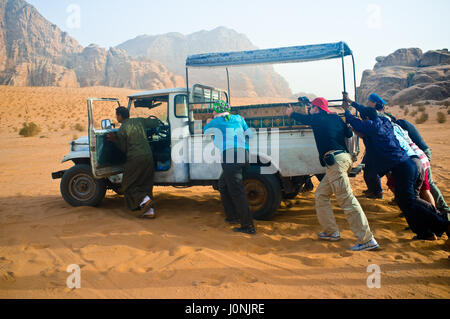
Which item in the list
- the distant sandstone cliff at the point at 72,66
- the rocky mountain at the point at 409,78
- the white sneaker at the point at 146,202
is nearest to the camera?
the white sneaker at the point at 146,202

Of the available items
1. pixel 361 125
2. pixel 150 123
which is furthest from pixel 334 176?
pixel 150 123

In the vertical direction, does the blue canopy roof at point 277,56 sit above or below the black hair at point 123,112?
above

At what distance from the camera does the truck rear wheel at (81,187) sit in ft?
20.5

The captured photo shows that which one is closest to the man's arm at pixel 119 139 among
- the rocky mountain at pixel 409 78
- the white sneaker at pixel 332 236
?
the white sneaker at pixel 332 236

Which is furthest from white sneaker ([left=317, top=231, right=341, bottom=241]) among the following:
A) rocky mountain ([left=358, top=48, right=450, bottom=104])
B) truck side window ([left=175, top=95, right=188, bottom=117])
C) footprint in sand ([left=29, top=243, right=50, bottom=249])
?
rocky mountain ([left=358, top=48, right=450, bottom=104])

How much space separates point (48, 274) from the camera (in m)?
3.65

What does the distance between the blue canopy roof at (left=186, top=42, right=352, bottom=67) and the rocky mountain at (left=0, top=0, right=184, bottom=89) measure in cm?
→ 7577

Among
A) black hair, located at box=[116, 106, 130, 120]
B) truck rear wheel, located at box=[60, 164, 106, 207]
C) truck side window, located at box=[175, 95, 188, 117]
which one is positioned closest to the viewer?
black hair, located at box=[116, 106, 130, 120]

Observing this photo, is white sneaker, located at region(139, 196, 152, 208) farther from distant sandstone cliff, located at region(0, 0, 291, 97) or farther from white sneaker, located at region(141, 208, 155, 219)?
distant sandstone cliff, located at region(0, 0, 291, 97)

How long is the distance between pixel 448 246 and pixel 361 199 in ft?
8.28

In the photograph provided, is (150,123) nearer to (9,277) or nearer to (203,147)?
(203,147)

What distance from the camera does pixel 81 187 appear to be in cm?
634

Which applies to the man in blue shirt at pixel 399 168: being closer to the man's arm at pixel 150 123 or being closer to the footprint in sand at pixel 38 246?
the man's arm at pixel 150 123

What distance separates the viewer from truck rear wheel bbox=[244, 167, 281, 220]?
17.7ft
